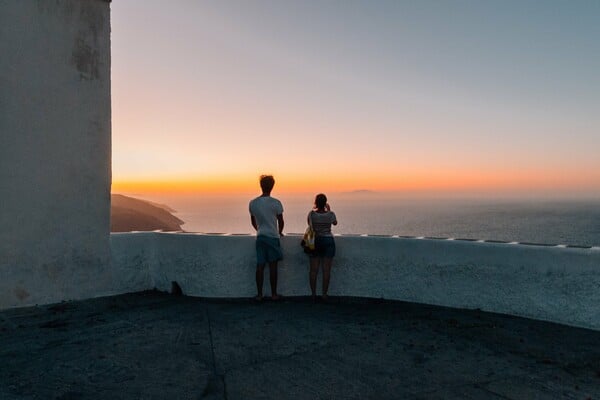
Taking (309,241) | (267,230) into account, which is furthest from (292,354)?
(267,230)

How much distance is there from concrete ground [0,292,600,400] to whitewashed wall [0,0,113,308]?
0.72m

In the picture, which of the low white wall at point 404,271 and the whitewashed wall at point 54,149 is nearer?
the low white wall at point 404,271

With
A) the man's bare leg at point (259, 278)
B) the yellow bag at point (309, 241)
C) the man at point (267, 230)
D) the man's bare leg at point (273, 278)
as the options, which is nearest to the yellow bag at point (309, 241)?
the yellow bag at point (309, 241)

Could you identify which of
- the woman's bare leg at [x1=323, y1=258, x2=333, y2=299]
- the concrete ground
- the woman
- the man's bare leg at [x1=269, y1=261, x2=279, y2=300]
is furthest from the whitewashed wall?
the woman's bare leg at [x1=323, y1=258, x2=333, y2=299]

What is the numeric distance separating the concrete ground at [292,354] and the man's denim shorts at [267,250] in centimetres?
68

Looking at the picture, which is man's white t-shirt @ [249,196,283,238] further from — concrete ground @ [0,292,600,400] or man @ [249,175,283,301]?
concrete ground @ [0,292,600,400]

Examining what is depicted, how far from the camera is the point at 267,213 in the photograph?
7.17 metres

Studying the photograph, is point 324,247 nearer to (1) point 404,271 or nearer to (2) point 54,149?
(1) point 404,271

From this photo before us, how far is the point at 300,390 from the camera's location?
394 centimetres

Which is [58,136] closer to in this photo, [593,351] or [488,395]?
[488,395]

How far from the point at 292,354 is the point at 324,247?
2.49 metres

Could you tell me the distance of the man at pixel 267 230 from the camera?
7.17 metres

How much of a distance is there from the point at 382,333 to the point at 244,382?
6.33 ft

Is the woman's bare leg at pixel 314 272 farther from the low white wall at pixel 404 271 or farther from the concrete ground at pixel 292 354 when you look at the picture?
the concrete ground at pixel 292 354
